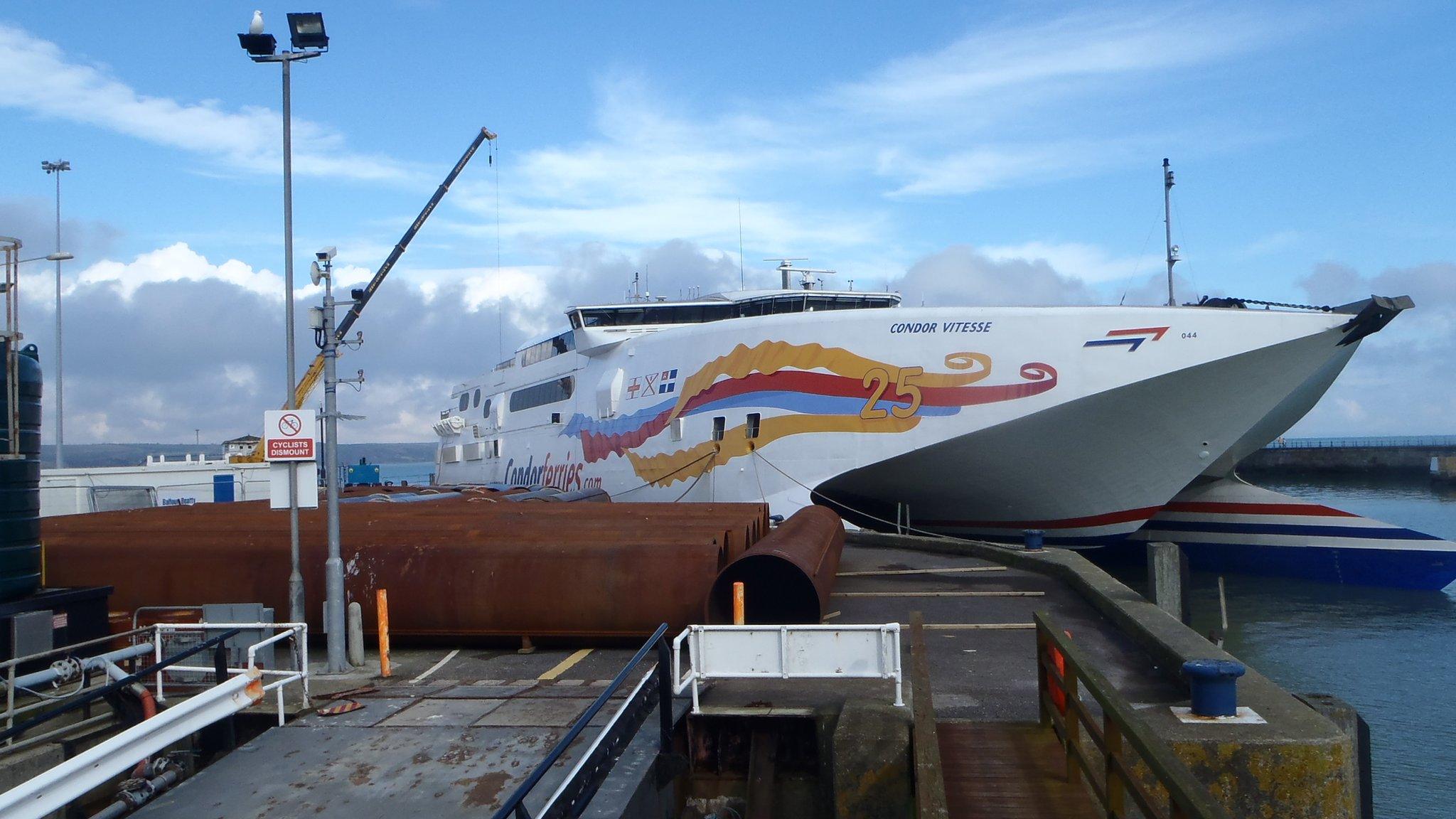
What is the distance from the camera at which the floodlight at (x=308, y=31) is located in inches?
416

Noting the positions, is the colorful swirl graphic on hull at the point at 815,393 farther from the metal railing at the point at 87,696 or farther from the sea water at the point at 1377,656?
the metal railing at the point at 87,696

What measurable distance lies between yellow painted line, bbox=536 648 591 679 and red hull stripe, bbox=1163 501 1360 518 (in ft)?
67.7

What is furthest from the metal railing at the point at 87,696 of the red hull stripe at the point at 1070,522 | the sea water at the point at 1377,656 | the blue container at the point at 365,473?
the blue container at the point at 365,473

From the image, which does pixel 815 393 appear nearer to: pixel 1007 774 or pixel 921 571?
pixel 921 571

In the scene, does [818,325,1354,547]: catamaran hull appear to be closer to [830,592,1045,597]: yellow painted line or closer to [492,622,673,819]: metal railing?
[830,592,1045,597]: yellow painted line

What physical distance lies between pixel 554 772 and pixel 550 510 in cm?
968

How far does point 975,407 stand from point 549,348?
738 inches

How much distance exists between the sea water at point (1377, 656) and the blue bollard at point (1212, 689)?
290 inches

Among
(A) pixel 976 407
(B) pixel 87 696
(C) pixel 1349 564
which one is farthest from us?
(C) pixel 1349 564

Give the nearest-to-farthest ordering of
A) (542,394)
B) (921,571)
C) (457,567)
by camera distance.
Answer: (457,567) → (921,571) → (542,394)

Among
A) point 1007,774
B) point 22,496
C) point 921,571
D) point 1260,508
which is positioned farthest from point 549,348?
point 1007,774

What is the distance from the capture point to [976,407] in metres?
20.0

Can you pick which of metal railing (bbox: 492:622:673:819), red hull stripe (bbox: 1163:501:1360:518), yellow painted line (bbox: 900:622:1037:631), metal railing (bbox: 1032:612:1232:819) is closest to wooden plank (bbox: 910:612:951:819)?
metal railing (bbox: 1032:612:1232:819)

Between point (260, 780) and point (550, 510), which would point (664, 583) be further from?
point (550, 510)
